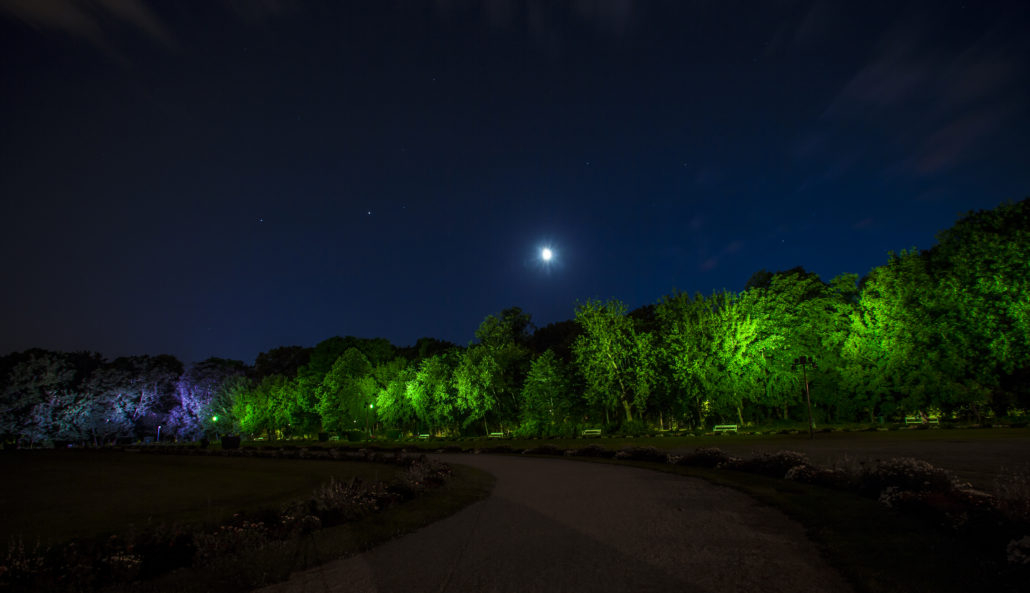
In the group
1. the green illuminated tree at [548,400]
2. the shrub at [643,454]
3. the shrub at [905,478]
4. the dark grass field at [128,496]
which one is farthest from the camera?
the green illuminated tree at [548,400]

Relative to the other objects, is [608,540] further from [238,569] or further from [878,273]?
[878,273]

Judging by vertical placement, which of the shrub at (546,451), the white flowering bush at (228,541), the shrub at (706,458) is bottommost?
the shrub at (546,451)

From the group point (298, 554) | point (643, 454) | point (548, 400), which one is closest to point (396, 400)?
point (548, 400)

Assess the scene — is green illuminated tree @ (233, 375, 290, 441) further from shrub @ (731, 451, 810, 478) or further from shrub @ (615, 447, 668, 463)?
shrub @ (731, 451, 810, 478)

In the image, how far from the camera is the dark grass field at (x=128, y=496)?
470 inches

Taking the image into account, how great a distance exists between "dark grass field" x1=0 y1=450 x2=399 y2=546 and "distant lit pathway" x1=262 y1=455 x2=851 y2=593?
4.41 m

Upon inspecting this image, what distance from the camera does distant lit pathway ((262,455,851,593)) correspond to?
6.05 m

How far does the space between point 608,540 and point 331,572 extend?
13.7ft

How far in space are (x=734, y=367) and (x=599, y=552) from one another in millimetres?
35773

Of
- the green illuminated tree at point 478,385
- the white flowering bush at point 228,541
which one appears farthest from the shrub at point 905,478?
the green illuminated tree at point 478,385

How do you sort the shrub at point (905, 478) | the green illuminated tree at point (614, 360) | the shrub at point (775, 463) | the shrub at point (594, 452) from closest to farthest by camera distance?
the shrub at point (905, 478) < the shrub at point (775, 463) < the shrub at point (594, 452) < the green illuminated tree at point (614, 360)

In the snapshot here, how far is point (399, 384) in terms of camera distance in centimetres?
5866

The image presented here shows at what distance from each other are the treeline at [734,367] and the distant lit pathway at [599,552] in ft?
98.1

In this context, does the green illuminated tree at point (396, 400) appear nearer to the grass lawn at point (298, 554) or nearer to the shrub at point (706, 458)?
the shrub at point (706, 458)
